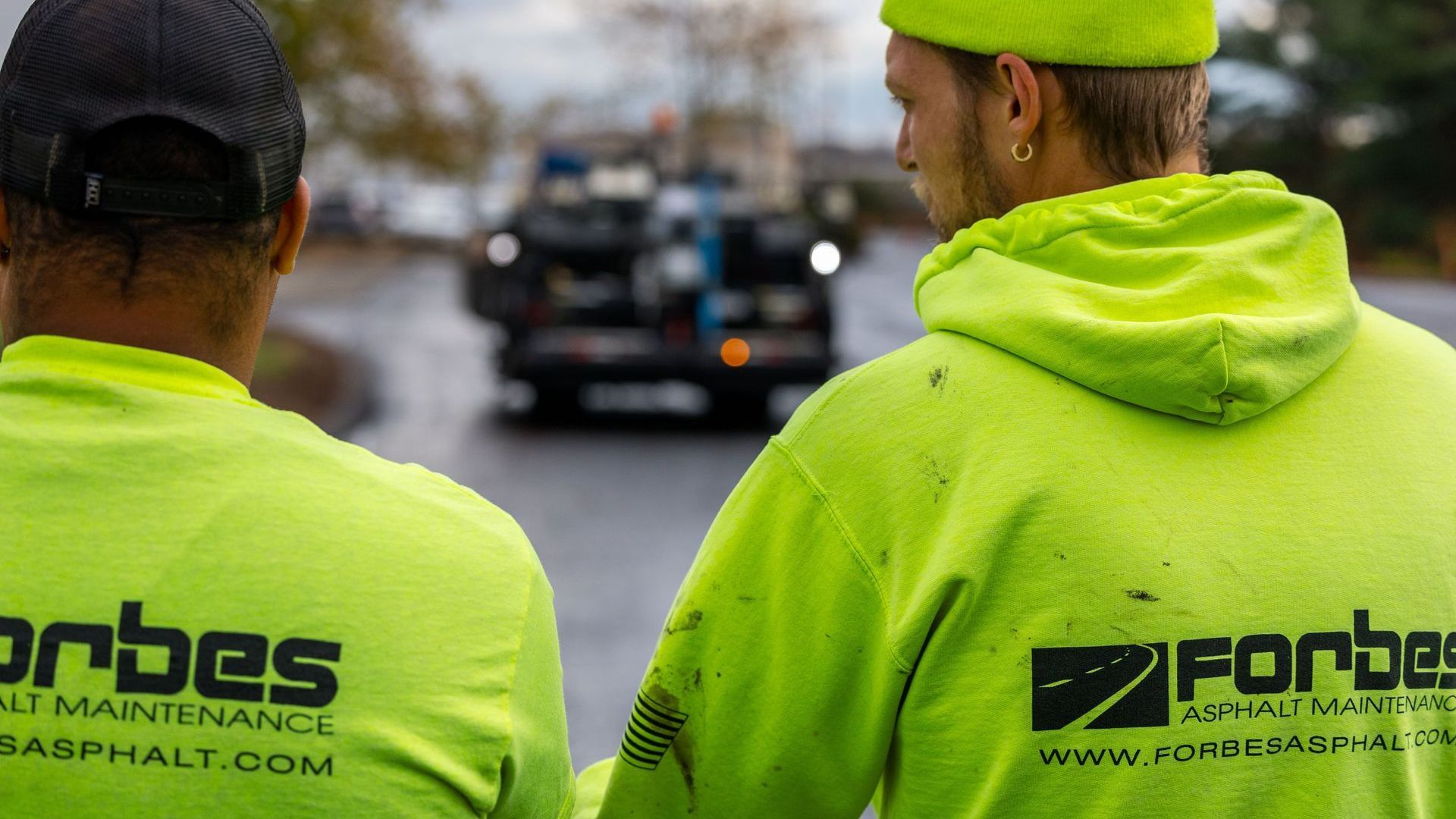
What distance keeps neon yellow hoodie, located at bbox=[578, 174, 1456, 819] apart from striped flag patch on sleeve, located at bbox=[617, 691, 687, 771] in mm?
11

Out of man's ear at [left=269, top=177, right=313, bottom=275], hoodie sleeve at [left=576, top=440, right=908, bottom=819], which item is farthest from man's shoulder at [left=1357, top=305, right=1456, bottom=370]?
man's ear at [left=269, top=177, right=313, bottom=275]

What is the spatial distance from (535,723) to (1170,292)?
2.56 feet

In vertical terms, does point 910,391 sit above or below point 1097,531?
above

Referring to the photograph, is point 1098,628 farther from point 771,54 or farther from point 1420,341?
point 771,54

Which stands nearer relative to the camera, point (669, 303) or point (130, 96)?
point (130, 96)

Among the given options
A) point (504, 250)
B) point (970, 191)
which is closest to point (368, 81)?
point (504, 250)

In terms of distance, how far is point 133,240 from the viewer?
1448 mm

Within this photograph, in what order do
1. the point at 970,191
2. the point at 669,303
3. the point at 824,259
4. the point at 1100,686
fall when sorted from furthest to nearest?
the point at 824,259
the point at 669,303
the point at 970,191
the point at 1100,686

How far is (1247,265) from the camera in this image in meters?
1.65

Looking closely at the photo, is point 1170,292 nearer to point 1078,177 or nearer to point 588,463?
point 1078,177

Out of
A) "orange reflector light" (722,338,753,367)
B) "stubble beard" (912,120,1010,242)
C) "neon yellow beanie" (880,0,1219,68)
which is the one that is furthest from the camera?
"orange reflector light" (722,338,753,367)

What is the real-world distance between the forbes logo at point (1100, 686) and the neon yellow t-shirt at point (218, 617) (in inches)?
20.7

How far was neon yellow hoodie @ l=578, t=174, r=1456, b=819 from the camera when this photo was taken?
156cm

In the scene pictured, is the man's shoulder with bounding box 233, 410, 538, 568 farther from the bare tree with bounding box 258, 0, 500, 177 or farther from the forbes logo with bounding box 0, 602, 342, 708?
the bare tree with bounding box 258, 0, 500, 177
